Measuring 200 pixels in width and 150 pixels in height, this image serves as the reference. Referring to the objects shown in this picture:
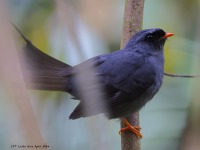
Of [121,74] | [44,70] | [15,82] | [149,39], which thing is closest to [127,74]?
[121,74]

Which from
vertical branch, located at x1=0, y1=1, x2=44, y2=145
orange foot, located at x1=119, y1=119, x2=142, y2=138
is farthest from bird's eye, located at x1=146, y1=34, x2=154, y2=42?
vertical branch, located at x1=0, y1=1, x2=44, y2=145

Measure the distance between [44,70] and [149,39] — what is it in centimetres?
121

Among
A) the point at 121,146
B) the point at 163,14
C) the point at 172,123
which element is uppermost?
the point at 163,14

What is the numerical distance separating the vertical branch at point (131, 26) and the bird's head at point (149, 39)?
0.11 meters

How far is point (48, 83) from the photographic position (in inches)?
123

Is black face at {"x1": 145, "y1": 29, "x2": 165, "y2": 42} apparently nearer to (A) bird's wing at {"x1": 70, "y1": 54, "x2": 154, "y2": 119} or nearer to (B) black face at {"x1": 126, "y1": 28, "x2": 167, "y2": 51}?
(B) black face at {"x1": 126, "y1": 28, "x2": 167, "y2": 51}

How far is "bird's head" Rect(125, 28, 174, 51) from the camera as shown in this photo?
3.80 m

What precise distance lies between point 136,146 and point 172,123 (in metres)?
0.40

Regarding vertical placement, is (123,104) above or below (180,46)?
below

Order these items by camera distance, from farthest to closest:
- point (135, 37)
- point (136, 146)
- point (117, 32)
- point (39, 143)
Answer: point (117, 32), point (135, 37), point (136, 146), point (39, 143)

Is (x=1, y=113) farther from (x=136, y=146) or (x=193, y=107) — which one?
(x=193, y=107)

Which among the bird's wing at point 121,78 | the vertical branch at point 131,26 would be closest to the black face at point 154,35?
the vertical branch at point 131,26

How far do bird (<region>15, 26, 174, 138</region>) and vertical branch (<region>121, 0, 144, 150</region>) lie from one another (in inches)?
2.7

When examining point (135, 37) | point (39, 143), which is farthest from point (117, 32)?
point (39, 143)
